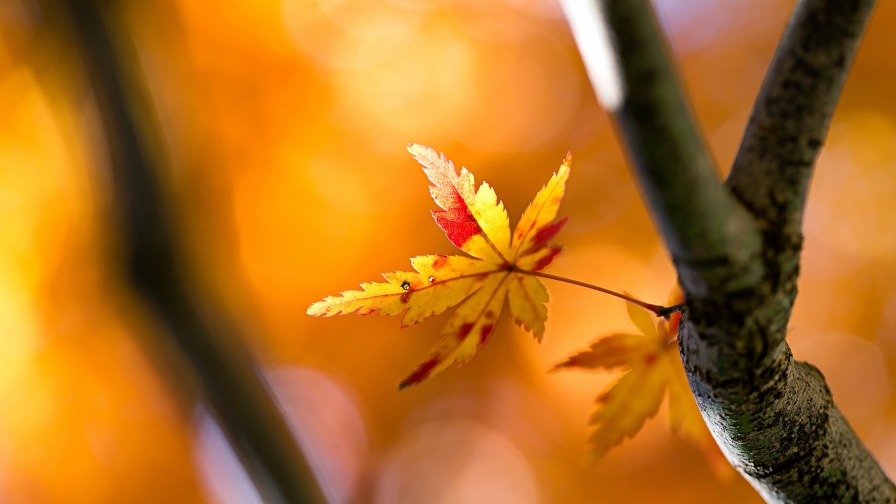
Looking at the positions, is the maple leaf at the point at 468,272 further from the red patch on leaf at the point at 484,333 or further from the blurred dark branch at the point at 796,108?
the blurred dark branch at the point at 796,108

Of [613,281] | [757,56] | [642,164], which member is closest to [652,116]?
[642,164]

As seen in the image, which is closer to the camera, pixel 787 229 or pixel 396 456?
pixel 787 229

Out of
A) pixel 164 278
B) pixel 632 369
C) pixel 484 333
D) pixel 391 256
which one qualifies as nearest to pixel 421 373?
pixel 484 333

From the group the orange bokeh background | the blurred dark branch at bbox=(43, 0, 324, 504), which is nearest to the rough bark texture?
the blurred dark branch at bbox=(43, 0, 324, 504)

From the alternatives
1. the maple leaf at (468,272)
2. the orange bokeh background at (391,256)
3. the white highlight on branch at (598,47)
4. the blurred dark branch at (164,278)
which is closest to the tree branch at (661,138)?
the white highlight on branch at (598,47)

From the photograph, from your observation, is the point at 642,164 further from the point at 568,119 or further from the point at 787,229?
the point at 568,119

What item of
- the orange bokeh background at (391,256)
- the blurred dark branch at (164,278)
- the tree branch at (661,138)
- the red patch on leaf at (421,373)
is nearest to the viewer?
the tree branch at (661,138)

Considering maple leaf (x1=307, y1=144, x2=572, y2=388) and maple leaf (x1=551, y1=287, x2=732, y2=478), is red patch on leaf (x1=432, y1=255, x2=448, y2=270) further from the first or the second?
maple leaf (x1=551, y1=287, x2=732, y2=478)
